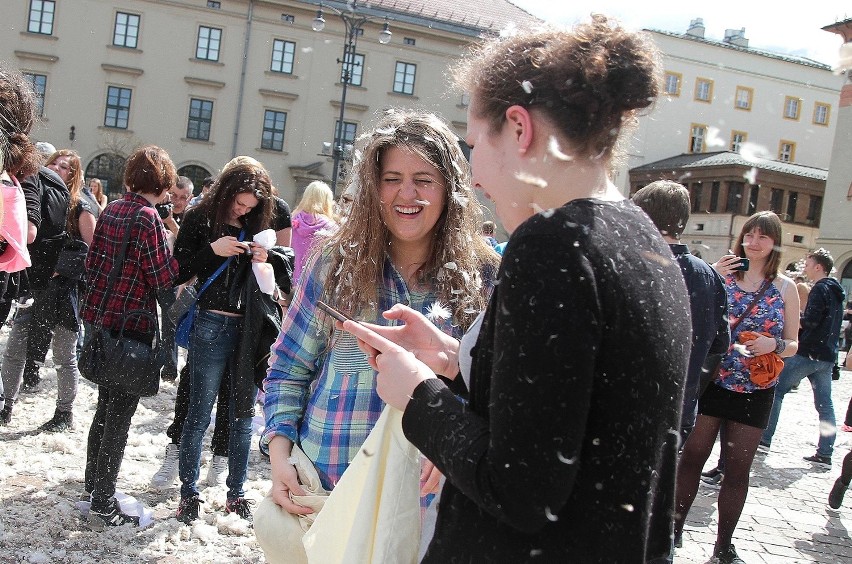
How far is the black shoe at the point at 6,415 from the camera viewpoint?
5488mm

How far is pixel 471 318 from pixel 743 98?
1825 inches

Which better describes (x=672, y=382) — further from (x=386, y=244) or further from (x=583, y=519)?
(x=386, y=244)

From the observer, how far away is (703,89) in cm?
4294

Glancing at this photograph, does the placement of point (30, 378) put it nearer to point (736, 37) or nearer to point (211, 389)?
point (211, 389)

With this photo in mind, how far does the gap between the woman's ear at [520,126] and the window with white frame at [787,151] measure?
4842cm

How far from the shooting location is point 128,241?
4.05 m

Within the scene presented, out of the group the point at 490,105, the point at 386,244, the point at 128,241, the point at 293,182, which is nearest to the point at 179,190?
the point at 128,241

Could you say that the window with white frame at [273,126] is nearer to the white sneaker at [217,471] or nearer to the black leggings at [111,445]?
the white sneaker at [217,471]

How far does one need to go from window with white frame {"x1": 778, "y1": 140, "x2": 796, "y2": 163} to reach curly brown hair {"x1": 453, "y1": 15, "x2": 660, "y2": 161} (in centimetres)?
4831

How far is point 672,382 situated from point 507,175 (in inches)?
18.2

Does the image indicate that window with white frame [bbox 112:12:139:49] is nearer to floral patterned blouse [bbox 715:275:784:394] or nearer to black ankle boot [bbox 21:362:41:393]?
black ankle boot [bbox 21:362:41:393]

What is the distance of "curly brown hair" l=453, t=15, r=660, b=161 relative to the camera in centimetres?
131

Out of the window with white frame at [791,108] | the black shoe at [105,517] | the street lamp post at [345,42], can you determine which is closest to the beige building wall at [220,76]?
the street lamp post at [345,42]

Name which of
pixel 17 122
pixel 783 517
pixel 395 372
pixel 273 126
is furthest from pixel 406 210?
pixel 273 126
